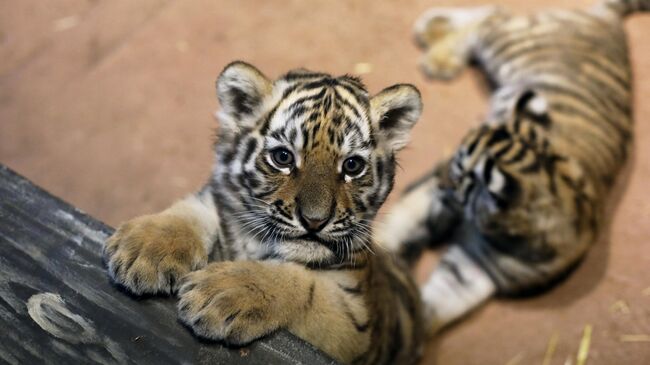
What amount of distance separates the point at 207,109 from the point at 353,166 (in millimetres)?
2314

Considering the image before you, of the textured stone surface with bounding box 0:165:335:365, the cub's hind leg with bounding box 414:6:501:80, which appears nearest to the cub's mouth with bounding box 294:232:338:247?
the textured stone surface with bounding box 0:165:335:365

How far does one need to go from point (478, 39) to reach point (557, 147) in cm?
151

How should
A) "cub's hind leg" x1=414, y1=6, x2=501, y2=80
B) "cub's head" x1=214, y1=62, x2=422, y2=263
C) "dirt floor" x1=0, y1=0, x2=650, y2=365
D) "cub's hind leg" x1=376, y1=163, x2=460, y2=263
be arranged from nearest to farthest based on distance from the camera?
"cub's head" x1=214, y1=62, x2=422, y2=263 < "dirt floor" x1=0, y1=0, x2=650, y2=365 < "cub's hind leg" x1=376, y1=163, x2=460, y2=263 < "cub's hind leg" x1=414, y1=6, x2=501, y2=80

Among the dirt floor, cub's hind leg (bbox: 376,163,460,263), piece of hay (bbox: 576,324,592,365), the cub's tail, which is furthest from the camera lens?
the cub's tail

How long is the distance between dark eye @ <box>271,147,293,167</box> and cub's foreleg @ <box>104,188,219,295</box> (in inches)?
13.8

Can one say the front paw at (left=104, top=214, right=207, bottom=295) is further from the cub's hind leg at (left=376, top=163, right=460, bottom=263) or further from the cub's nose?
the cub's hind leg at (left=376, top=163, right=460, bottom=263)

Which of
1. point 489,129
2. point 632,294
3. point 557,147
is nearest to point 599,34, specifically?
point 557,147

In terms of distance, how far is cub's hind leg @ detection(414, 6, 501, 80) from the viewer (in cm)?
451

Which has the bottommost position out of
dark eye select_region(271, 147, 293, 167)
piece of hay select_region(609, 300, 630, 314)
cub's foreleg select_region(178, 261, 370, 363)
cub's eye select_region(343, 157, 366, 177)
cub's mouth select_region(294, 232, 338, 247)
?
piece of hay select_region(609, 300, 630, 314)

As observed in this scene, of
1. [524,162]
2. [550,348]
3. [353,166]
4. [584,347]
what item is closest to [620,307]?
[584,347]

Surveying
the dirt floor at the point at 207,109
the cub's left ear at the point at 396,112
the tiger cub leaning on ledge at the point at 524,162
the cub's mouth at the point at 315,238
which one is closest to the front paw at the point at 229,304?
the cub's mouth at the point at 315,238

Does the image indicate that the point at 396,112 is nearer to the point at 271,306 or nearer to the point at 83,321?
the point at 271,306

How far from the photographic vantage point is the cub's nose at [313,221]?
1.85 meters

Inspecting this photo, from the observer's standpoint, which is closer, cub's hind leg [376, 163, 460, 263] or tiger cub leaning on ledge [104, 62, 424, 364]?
tiger cub leaning on ledge [104, 62, 424, 364]
